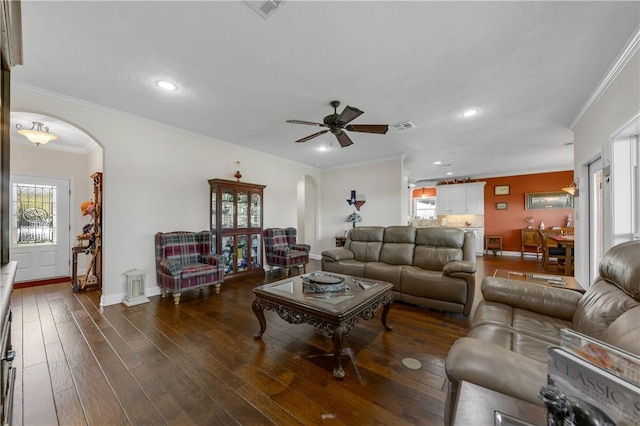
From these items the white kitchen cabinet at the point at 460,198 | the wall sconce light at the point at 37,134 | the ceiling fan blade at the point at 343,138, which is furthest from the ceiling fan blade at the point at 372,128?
the white kitchen cabinet at the point at 460,198

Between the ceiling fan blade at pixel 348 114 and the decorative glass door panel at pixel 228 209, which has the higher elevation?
A: the ceiling fan blade at pixel 348 114

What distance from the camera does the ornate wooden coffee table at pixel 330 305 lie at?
185 centimetres

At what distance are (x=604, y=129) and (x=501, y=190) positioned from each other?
570 centimetres

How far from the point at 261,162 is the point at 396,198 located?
326cm

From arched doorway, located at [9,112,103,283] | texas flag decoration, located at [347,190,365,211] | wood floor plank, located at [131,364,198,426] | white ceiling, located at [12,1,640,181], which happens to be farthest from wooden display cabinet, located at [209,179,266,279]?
wood floor plank, located at [131,364,198,426]

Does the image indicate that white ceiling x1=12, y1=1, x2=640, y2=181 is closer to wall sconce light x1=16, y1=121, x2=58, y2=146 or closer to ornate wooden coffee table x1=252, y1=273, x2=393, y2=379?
wall sconce light x1=16, y1=121, x2=58, y2=146

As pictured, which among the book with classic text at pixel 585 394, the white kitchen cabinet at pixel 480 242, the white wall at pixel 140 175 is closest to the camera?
the book with classic text at pixel 585 394

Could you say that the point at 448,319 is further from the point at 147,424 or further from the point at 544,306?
the point at 147,424

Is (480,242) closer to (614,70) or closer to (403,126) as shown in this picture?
(403,126)

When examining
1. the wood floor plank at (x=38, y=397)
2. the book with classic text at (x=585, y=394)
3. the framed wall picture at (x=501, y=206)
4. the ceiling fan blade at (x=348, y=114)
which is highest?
the ceiling fan blade at (x=348, y=114)

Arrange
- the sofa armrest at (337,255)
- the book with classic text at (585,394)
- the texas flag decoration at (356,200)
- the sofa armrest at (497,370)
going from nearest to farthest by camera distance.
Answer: the book with classic text at (585,394) < the sofa armrest at (497,370) < the sofa armrest at (337,255) < the texas flag decoration at (356,200)

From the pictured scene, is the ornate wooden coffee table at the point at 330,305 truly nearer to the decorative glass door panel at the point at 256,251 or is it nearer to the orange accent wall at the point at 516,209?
the decorative glass door panel at the point at 256,251

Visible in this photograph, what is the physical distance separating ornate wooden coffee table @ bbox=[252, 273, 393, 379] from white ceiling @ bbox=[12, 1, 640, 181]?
7.15 ft

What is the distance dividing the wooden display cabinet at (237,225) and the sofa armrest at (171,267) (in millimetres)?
905
